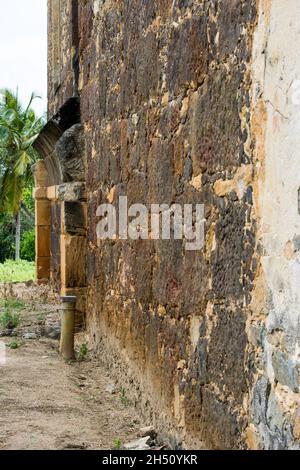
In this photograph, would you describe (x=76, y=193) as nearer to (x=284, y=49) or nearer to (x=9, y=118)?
(x=284, y=49)

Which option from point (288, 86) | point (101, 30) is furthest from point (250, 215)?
point (101, 30)

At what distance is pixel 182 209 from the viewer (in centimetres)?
450

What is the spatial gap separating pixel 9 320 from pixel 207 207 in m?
5.33

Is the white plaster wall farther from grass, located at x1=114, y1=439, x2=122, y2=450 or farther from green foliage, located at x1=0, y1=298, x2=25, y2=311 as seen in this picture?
green foliage, located at x1=0, y1=298, x2=25, y2=311

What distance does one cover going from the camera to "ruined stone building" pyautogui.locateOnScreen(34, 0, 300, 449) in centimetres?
301

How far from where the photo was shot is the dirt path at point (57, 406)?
5.01 meters

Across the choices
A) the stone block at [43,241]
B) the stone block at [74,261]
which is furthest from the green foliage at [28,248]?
the stone block at [74,261]

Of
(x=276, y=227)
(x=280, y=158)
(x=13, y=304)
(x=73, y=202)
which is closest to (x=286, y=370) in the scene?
(x=276, y=227)

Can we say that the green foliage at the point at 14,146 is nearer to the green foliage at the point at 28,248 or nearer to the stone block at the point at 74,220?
the green foliage at the point at 28,248

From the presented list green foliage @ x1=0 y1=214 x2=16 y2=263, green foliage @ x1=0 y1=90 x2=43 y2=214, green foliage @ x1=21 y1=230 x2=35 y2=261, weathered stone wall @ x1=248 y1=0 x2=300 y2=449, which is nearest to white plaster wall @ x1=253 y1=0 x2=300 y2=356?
weathered stone wall @ x1=248 y1=0 x2=300 y2=449

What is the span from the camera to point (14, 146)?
109ft

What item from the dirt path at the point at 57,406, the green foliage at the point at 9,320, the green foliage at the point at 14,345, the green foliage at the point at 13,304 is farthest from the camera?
the green foliage at the point at 13,304

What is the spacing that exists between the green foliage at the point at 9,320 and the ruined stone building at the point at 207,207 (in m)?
1.56

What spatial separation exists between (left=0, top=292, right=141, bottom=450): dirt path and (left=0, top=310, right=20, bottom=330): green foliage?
3.34 ft
